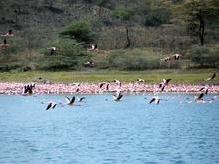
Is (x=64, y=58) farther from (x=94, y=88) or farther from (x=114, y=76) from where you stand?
(x=94, y=88)

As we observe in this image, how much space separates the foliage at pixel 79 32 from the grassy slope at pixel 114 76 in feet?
49.0

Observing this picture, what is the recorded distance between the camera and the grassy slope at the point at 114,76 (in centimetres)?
6450

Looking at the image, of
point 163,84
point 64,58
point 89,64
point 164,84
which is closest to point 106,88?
point 163,84

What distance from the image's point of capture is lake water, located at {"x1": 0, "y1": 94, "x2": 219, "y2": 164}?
27734 mm

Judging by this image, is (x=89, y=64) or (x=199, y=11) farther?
(x=199, y=11)

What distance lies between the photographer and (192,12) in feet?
260

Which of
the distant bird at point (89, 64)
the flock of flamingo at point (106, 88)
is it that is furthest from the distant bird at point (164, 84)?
the distant bird at point (89, 64)

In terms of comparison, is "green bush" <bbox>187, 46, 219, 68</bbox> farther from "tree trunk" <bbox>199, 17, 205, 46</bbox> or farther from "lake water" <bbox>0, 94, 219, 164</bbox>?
"lake water" <bbox>0, 94, 219, 164</bbox>

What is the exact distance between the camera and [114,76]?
222ft

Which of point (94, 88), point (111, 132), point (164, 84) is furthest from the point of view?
point (94, 88)

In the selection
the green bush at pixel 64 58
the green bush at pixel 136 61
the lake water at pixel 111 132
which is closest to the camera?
the lake water at pixel 111 132

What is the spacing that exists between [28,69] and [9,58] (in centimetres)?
561

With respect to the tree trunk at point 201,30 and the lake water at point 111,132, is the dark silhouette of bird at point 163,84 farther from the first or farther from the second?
the tree trunk at point 201,30

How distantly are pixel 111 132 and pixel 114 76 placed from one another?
33.3 m
